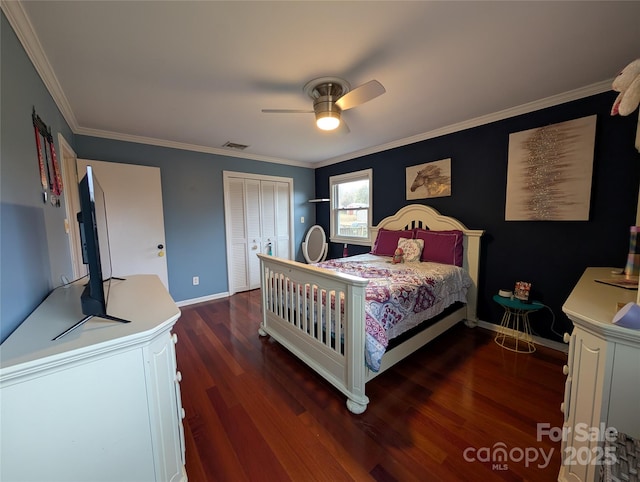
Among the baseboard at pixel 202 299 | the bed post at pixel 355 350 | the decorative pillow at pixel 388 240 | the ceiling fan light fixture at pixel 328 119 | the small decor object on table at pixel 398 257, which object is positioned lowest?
the baseboard at pixel 202 299

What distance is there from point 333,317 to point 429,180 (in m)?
2.40

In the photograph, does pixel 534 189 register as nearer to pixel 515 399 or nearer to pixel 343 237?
pixel 515 399

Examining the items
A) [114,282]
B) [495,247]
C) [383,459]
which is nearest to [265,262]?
[114,282]

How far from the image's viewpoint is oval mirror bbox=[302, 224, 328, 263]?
16.0 feet

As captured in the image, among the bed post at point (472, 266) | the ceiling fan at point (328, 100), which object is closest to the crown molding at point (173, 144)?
the ceiling fan at point (328, 100)

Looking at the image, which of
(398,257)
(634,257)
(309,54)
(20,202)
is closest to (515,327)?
(634,257)

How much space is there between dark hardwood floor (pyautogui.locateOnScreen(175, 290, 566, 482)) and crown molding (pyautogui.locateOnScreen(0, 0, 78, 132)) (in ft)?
7.82

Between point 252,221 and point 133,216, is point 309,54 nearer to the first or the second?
point 133,216

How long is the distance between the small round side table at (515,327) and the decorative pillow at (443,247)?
Result: 0.57m

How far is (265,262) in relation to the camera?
260 centimetres

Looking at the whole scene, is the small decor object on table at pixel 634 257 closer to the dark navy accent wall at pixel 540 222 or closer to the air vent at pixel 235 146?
the dark navy accent wall at pixel 540 222

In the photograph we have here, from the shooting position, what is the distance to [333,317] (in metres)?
1.86

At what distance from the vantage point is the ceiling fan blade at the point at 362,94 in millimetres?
1596

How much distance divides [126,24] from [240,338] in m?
2.61
